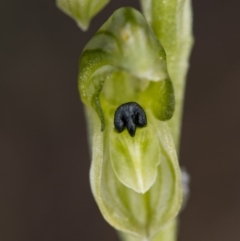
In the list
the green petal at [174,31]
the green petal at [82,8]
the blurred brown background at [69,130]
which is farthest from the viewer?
the blurred brown background at [69,130]

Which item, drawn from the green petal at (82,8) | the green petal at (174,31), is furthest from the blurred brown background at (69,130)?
the green petal at (82,8)

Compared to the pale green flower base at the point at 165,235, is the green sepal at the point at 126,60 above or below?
above

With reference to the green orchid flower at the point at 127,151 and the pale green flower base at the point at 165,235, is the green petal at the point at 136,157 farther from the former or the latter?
the pale green flower base at the point at 165,235

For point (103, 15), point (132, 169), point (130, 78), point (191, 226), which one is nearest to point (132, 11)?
point (130, 78)

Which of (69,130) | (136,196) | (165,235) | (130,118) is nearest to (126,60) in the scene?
(130,118)

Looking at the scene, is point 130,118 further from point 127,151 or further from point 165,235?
point 165,235

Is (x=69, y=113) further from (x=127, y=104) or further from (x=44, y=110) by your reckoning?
(x=127, y=104)

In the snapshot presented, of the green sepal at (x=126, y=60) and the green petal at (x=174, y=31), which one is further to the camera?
the green petal at (x=174, y=31)
